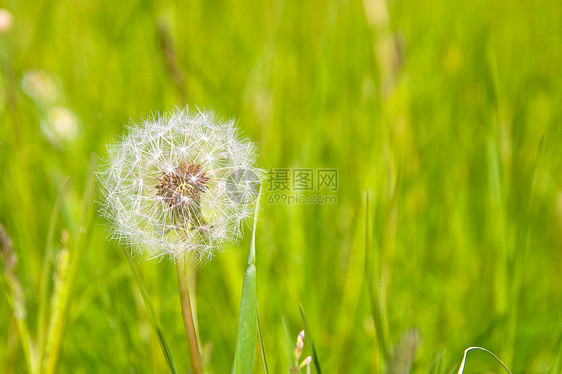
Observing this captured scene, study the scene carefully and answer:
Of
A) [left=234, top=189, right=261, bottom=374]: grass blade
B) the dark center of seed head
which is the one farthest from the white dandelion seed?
[left=234, top=189, right=261, bottom=374]: grass blade

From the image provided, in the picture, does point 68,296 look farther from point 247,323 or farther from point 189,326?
point 247,323

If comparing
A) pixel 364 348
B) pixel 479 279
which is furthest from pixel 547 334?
pixel 364 348

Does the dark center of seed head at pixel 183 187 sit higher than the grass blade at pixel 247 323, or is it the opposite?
the dark center of seed head at pixel 183 187

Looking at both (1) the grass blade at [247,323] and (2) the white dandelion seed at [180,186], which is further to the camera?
(2) the white dandelion seed at [180,186]

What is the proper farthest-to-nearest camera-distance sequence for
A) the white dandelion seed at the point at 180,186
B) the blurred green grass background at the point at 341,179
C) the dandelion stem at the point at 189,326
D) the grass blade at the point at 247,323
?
the blurred green grass background at the point at 341,179, the white dandelion seed at the point at 180,186, the dandelion stem at the point at 189,326, the grass blade at the point at 247,323

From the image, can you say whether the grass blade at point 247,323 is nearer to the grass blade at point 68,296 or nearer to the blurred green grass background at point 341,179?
the blurred green grass background at point 341,179

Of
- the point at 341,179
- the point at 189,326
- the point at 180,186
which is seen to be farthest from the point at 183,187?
the point at 341,179

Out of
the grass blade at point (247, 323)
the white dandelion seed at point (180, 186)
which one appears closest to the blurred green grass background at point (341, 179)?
the white dandelion seed at point (180, 186)

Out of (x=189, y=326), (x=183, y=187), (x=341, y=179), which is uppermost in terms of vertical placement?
(x=341, y=179)
